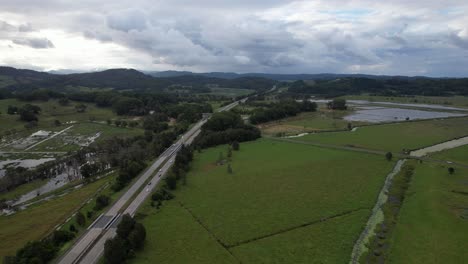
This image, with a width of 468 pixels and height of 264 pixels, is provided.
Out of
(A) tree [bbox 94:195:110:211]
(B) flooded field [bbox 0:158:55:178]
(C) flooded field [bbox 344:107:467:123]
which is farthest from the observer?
(C) flooded field [bbox 344:107:467:123]

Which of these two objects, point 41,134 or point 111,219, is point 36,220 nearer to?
point 111,219

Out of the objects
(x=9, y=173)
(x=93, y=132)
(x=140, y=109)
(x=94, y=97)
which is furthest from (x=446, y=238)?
(x=94, y=97)

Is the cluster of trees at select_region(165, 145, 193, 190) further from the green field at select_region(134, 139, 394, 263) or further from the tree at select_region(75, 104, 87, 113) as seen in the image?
the tree at select_region(75, 104, 87, 113)

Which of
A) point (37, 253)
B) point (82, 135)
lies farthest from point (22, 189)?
point (82, 135)

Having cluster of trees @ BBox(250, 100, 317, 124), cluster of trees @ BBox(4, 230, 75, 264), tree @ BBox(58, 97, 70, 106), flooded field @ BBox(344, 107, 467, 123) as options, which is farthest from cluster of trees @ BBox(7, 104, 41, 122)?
flooded field @ BBox(344, 107, 467, 123)

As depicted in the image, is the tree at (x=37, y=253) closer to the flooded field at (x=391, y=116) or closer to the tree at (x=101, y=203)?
the tree at (x=101, y=203)
